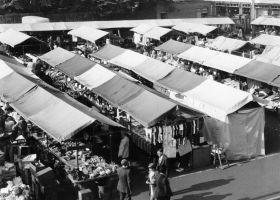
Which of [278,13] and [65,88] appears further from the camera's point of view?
[278,13]

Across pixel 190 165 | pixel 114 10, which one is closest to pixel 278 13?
pixel 114 10

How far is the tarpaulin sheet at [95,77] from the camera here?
1856 cm

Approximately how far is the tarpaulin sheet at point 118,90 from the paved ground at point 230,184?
323cm

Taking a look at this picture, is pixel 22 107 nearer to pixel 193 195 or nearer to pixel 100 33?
pixel 193 195

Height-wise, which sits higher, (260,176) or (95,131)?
(95,131)

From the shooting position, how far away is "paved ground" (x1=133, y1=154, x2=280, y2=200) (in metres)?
12.7

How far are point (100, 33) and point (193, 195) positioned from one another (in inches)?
890

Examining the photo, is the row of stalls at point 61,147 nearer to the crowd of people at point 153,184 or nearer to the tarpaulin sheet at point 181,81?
the crowd of people at point 153,184

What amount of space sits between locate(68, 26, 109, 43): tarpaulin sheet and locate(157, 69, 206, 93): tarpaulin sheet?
14497mm

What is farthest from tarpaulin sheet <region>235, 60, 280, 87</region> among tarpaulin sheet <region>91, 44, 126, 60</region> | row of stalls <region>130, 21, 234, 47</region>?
row of stalls <region>130, 21, 234, 47</region>

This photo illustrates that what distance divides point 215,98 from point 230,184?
3.63 meters

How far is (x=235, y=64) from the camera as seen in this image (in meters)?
22.6

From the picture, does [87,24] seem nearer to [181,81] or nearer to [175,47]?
[175,47]

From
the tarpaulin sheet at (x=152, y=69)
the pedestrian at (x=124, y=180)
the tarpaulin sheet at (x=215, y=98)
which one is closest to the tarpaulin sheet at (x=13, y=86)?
the tarpaulin sheet at (x=152, y=69)
